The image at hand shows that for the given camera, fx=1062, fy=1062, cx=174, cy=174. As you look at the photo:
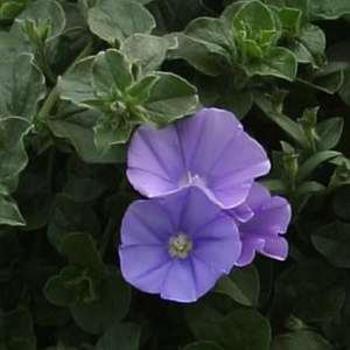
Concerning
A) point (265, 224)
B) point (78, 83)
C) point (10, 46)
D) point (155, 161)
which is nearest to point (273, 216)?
point (265, 224)

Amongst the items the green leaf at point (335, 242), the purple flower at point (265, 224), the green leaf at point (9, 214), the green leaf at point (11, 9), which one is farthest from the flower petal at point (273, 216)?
the green leaf at point (11, 9)

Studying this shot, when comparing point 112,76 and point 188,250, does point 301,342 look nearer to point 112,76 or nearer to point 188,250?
point 188,250

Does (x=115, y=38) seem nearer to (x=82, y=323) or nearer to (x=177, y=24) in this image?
(x=177, y=24)

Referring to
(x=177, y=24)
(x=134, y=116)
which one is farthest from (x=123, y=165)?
(x=177, y=24)

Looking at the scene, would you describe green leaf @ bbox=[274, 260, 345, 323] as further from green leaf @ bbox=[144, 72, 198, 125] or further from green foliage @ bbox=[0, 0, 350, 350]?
green leaf @ bbox=[144, 72, 198, 125]

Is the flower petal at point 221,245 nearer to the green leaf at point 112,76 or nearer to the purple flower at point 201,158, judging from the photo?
the purple flower at point 201,158
